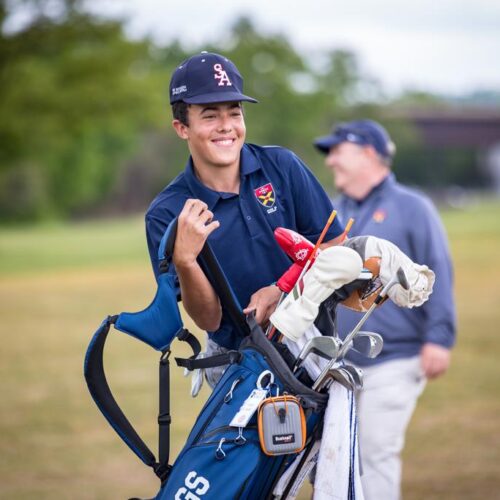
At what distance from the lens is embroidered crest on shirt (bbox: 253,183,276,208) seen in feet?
11.3

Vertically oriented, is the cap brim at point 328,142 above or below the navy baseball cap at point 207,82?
below

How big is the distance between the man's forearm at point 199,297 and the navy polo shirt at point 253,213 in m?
0.13

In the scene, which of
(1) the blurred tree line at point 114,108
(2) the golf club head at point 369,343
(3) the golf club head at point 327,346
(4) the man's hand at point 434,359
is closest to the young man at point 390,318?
(4) the man's hand at point 434,359

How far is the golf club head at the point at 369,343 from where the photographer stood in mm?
3221

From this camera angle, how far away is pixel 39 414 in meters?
8.12

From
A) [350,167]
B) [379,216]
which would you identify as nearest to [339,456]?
[379,216]

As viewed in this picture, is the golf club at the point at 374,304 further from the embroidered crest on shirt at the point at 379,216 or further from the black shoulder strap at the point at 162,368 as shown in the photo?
the embroidered crest on shirt at the point at 379,216

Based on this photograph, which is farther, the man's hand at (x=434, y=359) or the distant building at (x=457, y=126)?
the distant building at (x=457, y=126)

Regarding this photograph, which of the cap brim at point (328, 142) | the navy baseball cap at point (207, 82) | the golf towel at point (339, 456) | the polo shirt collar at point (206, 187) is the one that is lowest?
the golf towel at point (339, 456)

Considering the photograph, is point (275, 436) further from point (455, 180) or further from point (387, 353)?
point (455, 180)

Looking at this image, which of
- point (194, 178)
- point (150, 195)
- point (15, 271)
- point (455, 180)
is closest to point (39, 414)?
point (194, 178)

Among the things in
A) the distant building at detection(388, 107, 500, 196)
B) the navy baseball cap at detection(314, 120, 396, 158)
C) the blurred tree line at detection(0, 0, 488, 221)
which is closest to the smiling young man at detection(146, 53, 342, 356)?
the navy baseball cap at detection(314, 120, 396, 158)

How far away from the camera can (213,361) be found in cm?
327

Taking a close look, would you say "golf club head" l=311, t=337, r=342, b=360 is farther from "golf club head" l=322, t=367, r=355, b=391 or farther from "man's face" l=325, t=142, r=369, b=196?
"man's face" l=325, t=142, r=369, b=196
